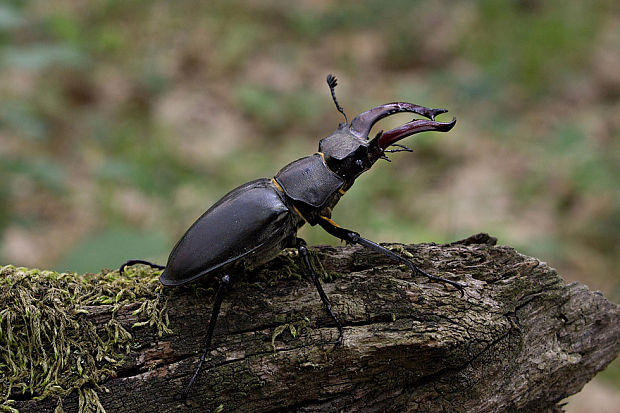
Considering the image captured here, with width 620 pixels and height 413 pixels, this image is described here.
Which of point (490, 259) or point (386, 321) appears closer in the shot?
point (386, 321)

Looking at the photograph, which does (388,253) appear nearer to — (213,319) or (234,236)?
(234,236)

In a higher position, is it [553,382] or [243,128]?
[243,128]

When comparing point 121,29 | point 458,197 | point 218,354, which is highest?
point 121,29

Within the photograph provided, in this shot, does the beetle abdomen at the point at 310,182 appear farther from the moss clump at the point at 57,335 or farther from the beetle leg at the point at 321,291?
the moss clump at the point at 57,335

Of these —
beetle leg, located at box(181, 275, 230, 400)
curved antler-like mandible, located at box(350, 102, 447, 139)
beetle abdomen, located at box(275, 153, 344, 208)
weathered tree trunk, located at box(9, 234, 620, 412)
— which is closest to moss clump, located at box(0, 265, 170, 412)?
weathered tree trunk, located at box(9, 234, 620, 412)

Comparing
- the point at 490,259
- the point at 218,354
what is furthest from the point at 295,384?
the point at 490,259

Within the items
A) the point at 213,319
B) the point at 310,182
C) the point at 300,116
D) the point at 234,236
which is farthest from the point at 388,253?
the point at 300,116

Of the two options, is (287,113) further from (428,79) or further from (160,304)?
(160,304)
